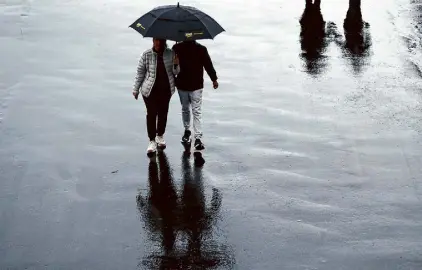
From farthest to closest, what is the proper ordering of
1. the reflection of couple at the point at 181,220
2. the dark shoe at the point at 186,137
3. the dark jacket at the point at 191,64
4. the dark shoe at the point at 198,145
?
the dark shoe at the point at 186,137 < the dark shoe at the point at 198,145 < the dark jacket at the point at 191,64 < the reflection of couple at the point at 181,220

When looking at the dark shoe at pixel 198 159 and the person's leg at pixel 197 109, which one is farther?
the person's leg at pixel 197 109

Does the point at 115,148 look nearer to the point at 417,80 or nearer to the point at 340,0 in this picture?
the point at 417,80

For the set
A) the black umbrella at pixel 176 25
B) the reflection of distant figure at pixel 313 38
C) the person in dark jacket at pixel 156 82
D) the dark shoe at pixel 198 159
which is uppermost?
the black umbrella at pixel 176 25

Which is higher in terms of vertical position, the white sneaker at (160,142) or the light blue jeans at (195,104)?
the light blue jeans at (195,104)

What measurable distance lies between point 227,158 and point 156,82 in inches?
56.8

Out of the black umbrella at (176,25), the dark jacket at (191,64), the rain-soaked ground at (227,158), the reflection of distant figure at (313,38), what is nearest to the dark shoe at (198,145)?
the rain-soaked ground at (227,158)

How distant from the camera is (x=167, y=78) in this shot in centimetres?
1010

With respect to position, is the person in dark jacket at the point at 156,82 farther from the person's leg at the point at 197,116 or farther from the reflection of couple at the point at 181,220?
the reflection of couple at the point at 181,220

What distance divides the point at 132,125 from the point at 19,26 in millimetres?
6258

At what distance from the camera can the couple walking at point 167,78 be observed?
995 cm

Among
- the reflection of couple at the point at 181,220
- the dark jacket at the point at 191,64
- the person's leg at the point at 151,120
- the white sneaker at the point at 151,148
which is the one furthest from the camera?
the white sneaker at the point at 151,148

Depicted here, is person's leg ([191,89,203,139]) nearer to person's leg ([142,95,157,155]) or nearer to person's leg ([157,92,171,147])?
person's leg ([157,92,171,147])

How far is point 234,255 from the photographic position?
312 inches

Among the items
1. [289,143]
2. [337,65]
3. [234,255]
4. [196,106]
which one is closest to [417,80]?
[337,65]
